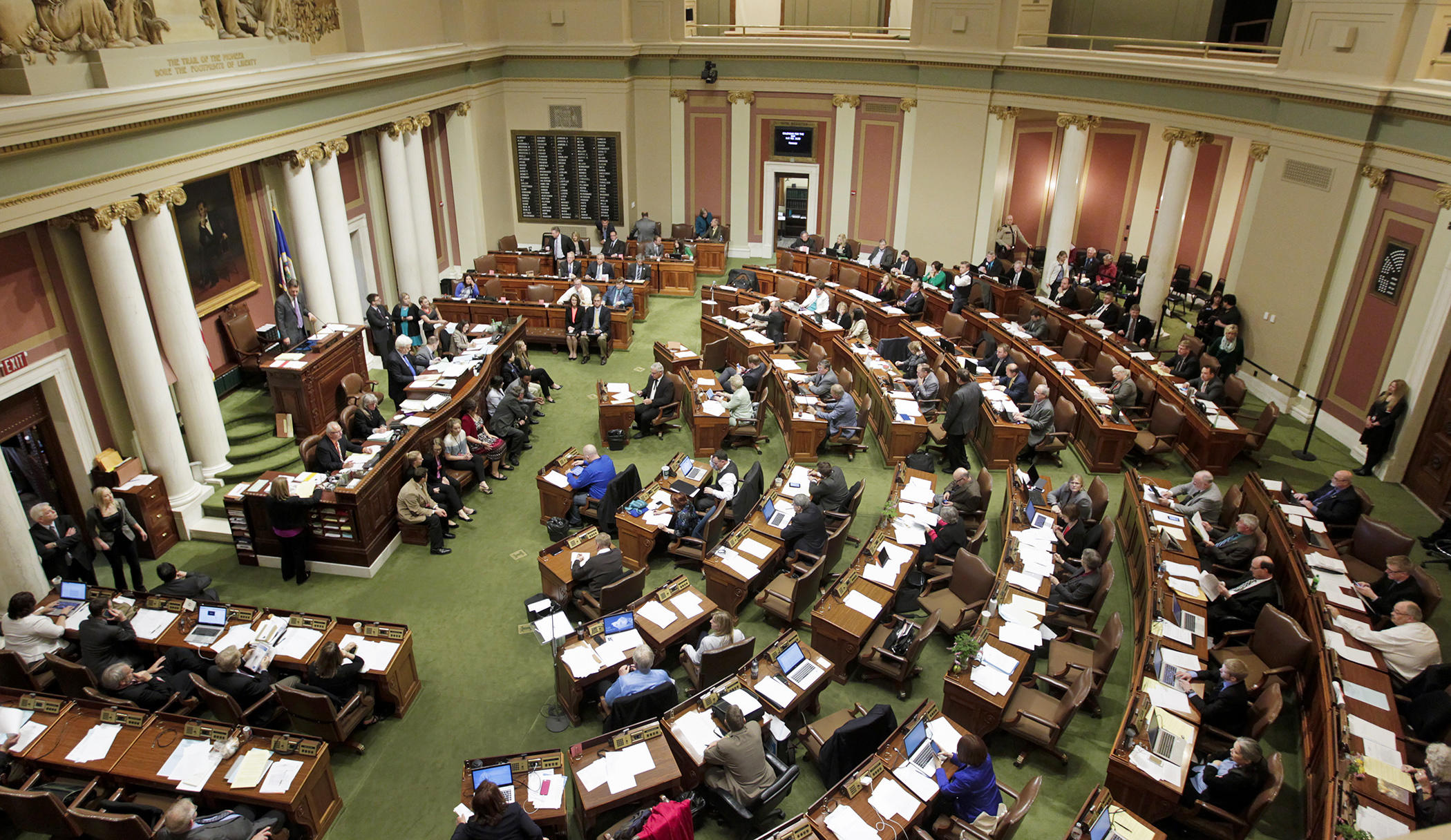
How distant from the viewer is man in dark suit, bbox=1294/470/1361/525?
10.0m

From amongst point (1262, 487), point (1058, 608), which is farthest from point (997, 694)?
point (1262, 487)

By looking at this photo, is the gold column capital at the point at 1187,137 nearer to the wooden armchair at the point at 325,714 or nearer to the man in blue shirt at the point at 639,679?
the man in blue shirt at the point at 639,679

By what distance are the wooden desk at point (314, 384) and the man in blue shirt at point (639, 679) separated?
7188 millimetres

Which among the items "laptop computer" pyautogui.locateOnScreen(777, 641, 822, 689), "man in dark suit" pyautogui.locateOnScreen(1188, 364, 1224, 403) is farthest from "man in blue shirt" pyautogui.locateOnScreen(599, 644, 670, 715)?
"man in dark suit" pyautogui.locateOnScreen(1188, 364, 1224, 403)

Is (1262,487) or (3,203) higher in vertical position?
(3,203)

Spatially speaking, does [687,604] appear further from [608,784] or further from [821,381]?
[821,381]

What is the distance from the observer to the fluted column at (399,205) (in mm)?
16547

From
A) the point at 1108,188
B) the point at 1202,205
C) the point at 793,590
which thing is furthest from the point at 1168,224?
the point at 793,590

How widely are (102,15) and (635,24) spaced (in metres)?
13.7

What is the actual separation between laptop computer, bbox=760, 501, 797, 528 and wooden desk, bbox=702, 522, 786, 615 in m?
0.28

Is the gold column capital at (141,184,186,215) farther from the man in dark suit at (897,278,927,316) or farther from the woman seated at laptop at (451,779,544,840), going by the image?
the man in dark suit at (897,278,927,316)

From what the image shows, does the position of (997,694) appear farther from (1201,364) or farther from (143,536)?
(143,536)

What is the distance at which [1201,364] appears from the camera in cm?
1373

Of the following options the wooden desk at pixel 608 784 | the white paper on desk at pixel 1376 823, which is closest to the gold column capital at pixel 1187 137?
the white paper on desk at pixel 1376 823
